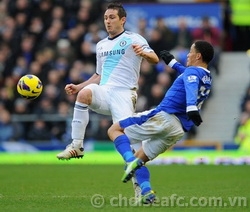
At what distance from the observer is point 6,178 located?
16.7 metres

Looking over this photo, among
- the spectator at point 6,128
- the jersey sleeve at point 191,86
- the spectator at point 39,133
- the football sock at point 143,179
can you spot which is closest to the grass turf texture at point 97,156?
the spectator at point 39,133

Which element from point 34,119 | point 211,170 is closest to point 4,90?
point 34,119

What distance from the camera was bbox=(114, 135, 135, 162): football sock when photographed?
1116cm

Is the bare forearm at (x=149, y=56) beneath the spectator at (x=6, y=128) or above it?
above

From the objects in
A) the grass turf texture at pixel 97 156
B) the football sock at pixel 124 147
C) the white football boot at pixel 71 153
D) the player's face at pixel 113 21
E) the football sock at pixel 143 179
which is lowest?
the grass turf texture at pixel 97 156

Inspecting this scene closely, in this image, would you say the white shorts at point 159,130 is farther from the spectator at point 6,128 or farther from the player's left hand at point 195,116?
the spectator at point 6,128

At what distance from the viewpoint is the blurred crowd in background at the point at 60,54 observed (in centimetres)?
2453

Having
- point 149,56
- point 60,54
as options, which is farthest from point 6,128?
point 149,56

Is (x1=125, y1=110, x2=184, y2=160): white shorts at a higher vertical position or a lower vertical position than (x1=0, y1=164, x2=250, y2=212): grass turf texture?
higher

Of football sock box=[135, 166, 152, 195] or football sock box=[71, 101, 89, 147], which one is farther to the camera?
Result: football sock box=[71, 101, 89, 147]

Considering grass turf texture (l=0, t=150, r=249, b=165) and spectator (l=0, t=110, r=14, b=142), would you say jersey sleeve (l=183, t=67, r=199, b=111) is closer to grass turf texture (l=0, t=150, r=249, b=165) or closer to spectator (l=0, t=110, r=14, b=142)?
grass turf texture (l=0, t=150, r=249, b=165)

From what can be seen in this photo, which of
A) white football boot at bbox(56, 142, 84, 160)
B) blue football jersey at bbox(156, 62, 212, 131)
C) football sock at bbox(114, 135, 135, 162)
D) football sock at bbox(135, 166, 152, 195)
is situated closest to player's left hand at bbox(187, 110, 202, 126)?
blue football jersey at bbox(156, 62, 212, 131)

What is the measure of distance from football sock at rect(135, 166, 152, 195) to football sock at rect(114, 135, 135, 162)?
0.47 m

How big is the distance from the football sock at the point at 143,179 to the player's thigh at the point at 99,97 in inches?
52.2
